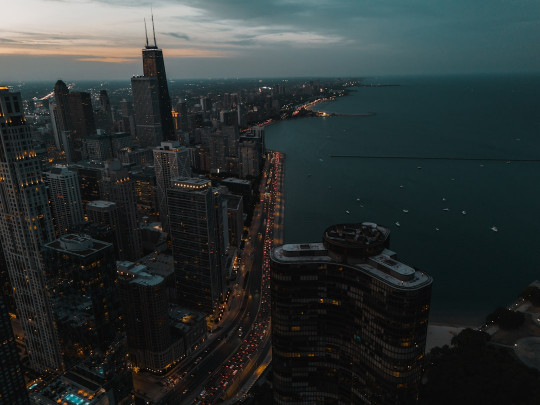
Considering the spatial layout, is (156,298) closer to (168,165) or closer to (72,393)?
(72,393)

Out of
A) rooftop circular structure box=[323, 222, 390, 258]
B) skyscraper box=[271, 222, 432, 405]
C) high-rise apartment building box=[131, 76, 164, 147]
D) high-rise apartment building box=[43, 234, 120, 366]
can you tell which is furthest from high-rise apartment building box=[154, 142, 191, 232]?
high-rise apartment building box=[131, 76, 164, 147]

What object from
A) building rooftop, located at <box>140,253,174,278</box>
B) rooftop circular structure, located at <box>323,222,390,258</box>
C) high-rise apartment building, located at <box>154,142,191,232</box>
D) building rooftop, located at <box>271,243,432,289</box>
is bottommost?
building rooftop, located at <box>140,253,174,278</box>

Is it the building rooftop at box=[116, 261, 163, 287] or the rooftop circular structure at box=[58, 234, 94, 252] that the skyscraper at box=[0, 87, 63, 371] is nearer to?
the rooftop circular structure at box=[58, 234, 94, 252]

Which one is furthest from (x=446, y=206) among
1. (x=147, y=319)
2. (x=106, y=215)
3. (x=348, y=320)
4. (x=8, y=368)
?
(x=8, y=368)

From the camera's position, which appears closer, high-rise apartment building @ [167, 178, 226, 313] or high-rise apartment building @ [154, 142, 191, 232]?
high-rise apartment building @ [167, 178, 226, 313]

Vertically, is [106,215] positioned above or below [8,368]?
above

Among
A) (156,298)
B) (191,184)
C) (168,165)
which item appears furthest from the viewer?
(168,165)

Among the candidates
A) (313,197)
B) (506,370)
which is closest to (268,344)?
(506,370)
